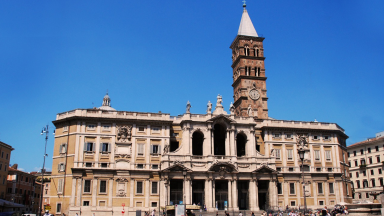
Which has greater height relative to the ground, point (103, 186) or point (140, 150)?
point (140, 150)

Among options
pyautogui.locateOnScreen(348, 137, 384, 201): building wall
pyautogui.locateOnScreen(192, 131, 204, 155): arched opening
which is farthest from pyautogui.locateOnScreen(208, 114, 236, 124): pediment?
Result: pyautogui.locateOnScreen(348, 137, 384, 201): building wall

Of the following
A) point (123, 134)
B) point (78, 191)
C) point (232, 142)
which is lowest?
point (78, 191)

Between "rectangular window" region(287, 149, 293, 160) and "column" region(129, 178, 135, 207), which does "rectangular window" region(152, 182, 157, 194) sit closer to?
"column" region(129, 178, 135, 207)

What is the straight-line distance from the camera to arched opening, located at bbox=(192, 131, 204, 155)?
6144cm

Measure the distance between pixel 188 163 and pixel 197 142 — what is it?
655cm

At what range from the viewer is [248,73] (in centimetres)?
7269

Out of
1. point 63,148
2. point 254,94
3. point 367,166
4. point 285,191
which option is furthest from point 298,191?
point 63,148

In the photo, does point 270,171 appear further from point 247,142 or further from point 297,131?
point 297,131

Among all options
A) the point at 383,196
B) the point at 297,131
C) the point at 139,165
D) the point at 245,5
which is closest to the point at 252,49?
the point at 245,5

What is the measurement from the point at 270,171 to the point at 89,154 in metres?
28.2

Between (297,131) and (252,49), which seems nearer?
(297,131)

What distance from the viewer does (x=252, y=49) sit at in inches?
2938

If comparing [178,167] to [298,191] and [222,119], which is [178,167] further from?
[298,191]

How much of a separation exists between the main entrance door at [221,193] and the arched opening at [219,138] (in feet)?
18.2
